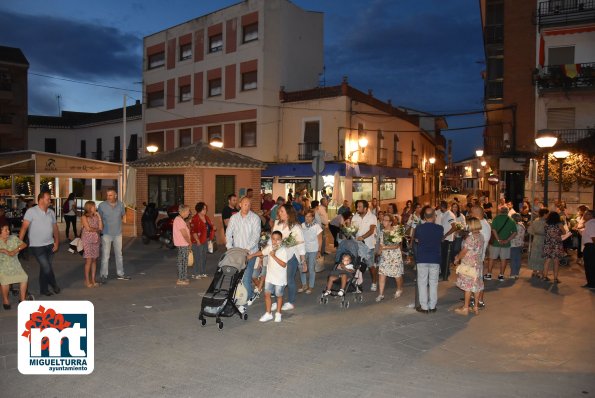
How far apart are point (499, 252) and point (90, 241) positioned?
8867 millimetres

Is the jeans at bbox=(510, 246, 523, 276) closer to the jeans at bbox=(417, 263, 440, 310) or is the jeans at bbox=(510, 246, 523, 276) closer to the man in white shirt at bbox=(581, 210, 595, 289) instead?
the man in white shirt at bbox=(581, 210, 595, 289)

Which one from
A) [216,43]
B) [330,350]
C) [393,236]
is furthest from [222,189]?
[216,43]

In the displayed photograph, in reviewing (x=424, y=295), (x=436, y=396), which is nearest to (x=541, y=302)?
(x=424, y=295)

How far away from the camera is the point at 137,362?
572 cm

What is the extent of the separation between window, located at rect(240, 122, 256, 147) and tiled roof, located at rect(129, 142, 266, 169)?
12.0 m

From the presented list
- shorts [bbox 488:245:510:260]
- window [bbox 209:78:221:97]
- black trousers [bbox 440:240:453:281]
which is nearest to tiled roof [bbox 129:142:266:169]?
black trousers [bbox 440:240:453:281]

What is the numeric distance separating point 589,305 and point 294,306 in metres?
5.40

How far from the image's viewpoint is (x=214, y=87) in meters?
32.4

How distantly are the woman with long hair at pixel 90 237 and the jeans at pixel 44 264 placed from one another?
71 centimetres

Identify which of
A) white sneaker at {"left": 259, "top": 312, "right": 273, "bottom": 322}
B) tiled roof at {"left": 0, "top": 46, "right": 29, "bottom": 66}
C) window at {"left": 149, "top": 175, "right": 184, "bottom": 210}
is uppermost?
tiled roof at {"left": 0, "top": 46, "right": 29, "bottom": 66}

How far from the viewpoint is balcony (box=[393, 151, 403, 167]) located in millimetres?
35688

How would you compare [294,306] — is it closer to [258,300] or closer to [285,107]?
[258,300]

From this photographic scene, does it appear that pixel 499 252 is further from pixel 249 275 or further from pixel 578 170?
pixel 578 170

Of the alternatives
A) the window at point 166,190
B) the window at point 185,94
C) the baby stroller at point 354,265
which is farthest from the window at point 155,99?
the baby stroller at point 354,265
